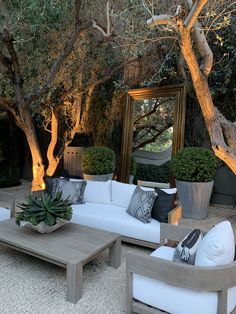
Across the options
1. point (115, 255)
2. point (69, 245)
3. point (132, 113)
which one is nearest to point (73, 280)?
point (69, 245)

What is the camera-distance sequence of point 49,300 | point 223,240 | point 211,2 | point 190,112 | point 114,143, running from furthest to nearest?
point 114,143 < point 190,112 < point 211,2 < point 49,300 < point 223,240

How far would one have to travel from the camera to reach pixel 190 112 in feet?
18.4

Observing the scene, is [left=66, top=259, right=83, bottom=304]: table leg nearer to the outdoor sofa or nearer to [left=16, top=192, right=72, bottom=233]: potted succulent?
[left=16, top=192, right=72, bottom=233]: potted succulent

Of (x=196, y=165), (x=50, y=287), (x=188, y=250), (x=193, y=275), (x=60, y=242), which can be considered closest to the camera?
(x=193, y=275)

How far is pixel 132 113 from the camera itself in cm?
612

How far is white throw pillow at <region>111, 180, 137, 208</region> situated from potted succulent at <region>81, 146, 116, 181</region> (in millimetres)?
1629

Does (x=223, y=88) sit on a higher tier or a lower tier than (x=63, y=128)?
higher

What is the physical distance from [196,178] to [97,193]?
1822 mm

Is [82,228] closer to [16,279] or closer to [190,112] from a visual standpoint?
[16,279]

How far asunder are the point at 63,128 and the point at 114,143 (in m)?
1.43

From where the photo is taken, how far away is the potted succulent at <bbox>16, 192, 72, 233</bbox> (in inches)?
104

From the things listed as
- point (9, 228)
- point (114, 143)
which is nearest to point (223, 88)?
point (114, 143)

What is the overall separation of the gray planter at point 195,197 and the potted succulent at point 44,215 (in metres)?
2.50

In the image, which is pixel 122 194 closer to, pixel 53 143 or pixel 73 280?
pixel 73 280
